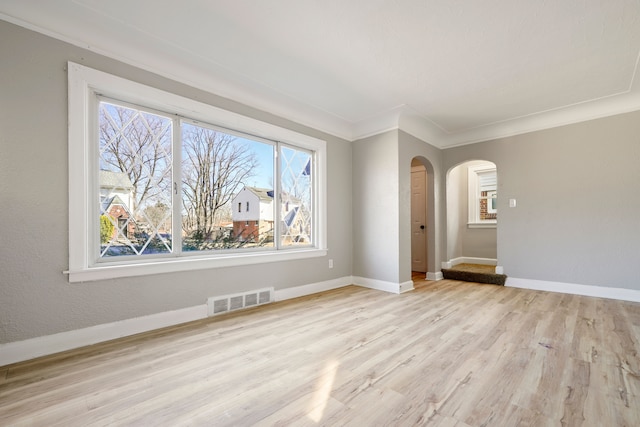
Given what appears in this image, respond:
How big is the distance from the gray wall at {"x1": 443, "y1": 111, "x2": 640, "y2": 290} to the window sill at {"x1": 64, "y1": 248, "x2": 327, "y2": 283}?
336 centimetres

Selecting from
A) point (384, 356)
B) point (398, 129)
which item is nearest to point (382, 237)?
point (398, 129)

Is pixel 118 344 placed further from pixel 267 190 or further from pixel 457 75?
pixel 457 75

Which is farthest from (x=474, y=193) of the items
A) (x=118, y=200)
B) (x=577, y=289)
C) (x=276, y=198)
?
(x=118, y=200)

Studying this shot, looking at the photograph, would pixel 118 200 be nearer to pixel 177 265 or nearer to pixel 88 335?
pixel 177 265

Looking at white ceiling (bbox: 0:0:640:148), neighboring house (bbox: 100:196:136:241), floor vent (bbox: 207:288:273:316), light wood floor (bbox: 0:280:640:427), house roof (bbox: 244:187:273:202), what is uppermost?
white ceiling (bbox: 0:0:640:148)

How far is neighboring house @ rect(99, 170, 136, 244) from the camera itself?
7.66 feet

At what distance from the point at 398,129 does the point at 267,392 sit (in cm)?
354

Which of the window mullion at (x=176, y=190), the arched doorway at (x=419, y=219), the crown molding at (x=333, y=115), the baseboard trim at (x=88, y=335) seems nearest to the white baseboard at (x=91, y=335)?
the baseboard trim at (x=88, y=335)

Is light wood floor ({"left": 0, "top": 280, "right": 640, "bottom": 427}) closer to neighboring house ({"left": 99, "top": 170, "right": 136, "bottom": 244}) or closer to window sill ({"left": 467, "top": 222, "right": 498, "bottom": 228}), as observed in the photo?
neighboring house ({"left": 99, "top": 170, "right": 136, "bottom": 244})

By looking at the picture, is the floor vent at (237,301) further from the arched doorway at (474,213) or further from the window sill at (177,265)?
the arched doorway at (474,213)

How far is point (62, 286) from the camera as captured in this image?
6.72ft

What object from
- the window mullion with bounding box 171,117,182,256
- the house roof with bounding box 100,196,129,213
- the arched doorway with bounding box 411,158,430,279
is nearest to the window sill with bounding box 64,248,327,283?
the window mullion with bounding box 171,117,182,256

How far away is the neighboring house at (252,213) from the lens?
324 centimetres

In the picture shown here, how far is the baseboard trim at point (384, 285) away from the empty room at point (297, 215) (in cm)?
4
